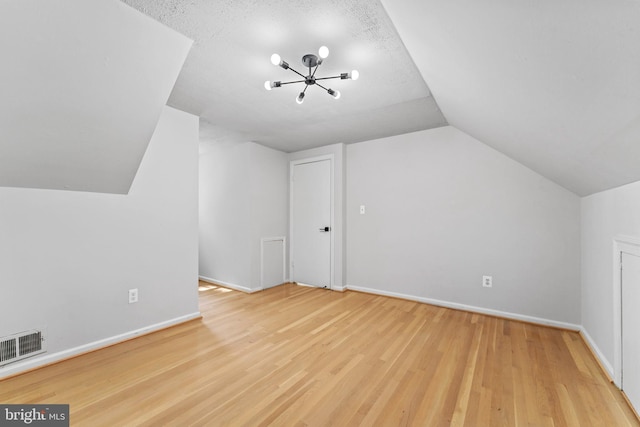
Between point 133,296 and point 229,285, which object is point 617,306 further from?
point 229,285

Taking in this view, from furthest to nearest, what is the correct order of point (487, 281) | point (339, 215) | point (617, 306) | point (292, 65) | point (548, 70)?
point (339, 215), point (487, 281), point (292, 65), point (617, 306), point (548, 70)

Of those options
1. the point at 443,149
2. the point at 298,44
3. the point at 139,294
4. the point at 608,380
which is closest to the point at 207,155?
the point at 139,294

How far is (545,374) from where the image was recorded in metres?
1.90

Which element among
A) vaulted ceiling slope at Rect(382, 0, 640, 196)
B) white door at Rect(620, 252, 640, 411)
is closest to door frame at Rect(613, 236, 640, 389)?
white door at Rect(620, 252, 640, 411)

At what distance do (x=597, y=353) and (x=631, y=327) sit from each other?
699 mm

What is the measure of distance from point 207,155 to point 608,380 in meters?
5.39

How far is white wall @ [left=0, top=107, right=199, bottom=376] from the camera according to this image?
1.92 metres

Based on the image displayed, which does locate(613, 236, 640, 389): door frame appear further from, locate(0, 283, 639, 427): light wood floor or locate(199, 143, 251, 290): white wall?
locate(199, 143, 251, 290): white wall

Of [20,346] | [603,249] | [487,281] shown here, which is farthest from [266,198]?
[603,249]

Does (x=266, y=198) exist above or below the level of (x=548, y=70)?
below

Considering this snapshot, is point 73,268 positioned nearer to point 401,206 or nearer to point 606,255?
point 401,206

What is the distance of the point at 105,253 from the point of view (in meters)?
2.31

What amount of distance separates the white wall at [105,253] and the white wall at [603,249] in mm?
3624

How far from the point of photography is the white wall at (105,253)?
6.30ft
